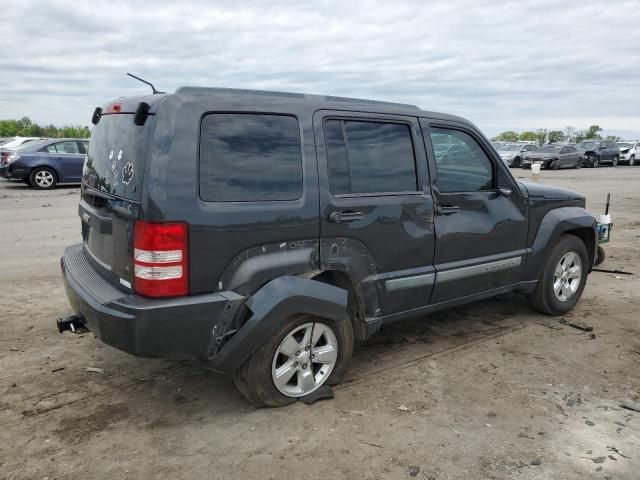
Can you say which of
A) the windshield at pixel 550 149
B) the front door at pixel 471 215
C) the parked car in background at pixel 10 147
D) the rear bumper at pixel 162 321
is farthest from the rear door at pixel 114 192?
the windshield at pixel 550 149

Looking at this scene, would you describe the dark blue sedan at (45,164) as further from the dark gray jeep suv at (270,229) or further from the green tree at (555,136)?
the green tree at (555,136)

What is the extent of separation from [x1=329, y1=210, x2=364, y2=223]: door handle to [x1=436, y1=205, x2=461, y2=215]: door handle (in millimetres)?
745

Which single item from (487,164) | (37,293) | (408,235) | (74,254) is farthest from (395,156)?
(37,293)

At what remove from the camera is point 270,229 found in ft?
10.5

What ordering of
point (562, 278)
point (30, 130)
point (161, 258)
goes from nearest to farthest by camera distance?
point (161, 258), point (562, 278), point (30, 130)

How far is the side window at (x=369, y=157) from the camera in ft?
11.6

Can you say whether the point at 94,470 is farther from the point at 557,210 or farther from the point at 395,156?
the point at 557,210

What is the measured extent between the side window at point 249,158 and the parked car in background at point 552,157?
→ 2881 cm

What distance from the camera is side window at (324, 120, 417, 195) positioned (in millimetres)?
3539

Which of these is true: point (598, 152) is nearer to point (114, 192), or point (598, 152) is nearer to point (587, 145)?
point (587, 145)

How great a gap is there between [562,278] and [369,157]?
8.53ft

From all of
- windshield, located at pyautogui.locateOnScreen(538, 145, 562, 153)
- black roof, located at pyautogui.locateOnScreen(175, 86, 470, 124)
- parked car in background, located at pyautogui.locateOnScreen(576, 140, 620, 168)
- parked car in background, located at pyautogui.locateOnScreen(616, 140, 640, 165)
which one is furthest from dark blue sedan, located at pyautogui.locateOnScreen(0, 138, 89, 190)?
parked car in background, located at pyautogui.locateOnScreen(616, 140, 640, 165)

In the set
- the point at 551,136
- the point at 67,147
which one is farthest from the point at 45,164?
the point at 551,136

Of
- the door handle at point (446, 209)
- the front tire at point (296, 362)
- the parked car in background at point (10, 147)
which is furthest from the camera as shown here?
the parked car in background at point (10, 147)
